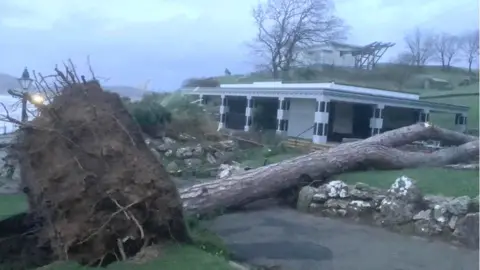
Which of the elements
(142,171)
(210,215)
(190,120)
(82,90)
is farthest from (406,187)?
(190,120)

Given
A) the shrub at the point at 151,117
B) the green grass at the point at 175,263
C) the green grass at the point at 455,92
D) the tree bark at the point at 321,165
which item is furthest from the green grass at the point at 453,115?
the green grass at the point at 175,263

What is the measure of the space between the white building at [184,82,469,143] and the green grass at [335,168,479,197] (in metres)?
11.4

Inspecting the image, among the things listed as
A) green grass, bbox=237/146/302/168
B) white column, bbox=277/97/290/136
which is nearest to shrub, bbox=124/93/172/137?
green grass, bbox=237/146/302/168

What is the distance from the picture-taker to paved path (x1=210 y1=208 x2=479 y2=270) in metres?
9.11

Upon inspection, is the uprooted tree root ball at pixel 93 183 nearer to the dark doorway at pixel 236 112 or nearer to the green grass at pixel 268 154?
the green grass at pixel 268 154

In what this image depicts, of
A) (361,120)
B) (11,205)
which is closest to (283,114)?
(361,120)

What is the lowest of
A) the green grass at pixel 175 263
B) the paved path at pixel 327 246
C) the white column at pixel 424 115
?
the paved path at pixel 327 246

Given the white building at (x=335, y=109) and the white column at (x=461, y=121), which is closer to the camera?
the white building at (x=335, y=109)

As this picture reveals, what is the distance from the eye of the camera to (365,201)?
1255 cm

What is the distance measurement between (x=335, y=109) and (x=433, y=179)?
16892mm

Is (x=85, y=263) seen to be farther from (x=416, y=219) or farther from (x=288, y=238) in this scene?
(x=416, y=219)

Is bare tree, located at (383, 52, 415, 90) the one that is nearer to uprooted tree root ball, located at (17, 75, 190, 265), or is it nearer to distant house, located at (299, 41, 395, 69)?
distant house, located at (299, 41, 395, 69)

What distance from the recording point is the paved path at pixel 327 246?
9.11 metres

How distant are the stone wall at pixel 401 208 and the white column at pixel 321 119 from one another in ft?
41.9
